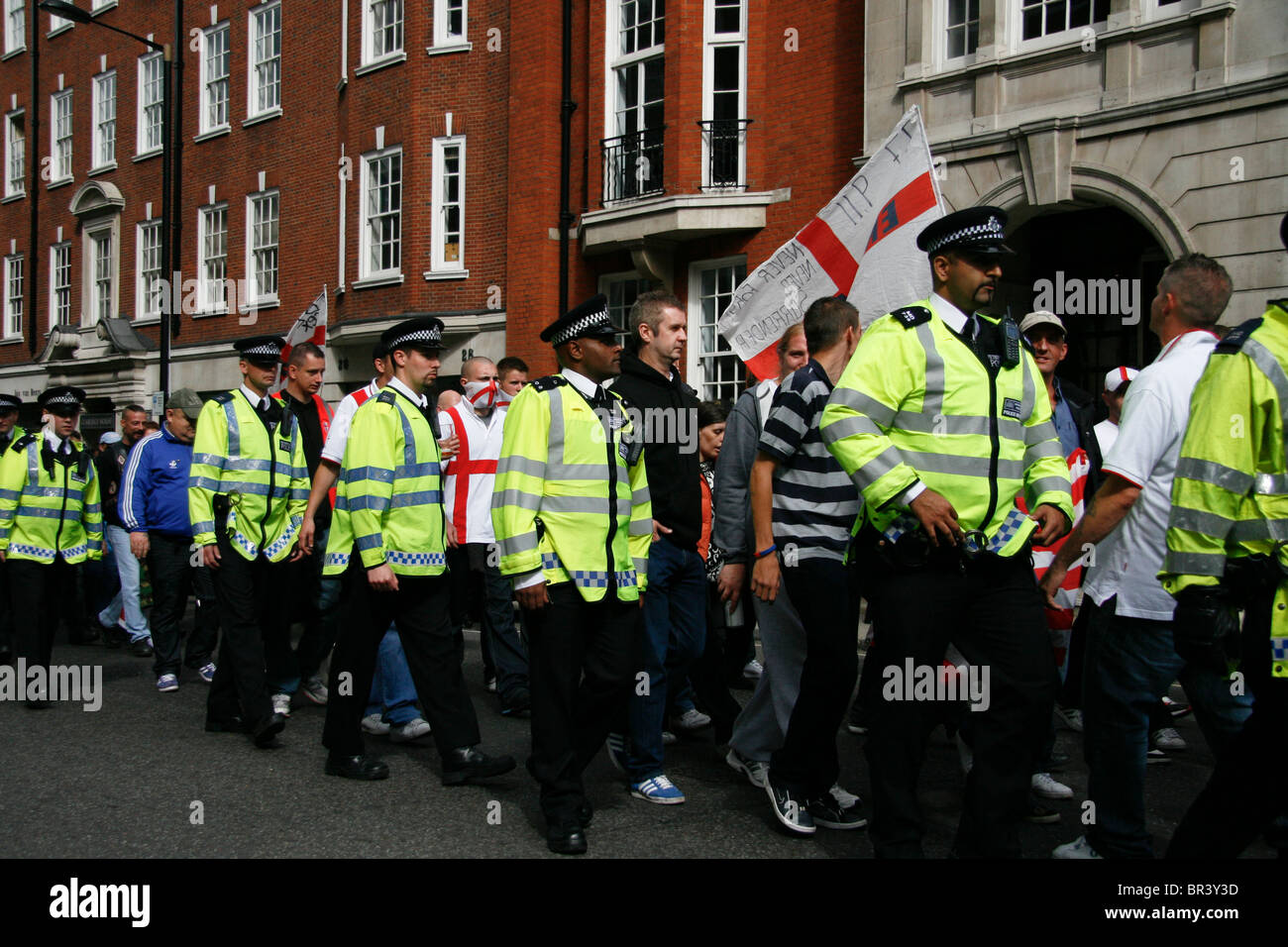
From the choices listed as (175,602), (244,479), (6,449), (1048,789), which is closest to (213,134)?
(6,449)

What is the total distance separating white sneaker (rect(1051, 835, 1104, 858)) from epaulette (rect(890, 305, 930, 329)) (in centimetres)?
202

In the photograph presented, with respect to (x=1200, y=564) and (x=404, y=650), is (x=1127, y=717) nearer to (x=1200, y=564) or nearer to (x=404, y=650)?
(x=1200, y=564)

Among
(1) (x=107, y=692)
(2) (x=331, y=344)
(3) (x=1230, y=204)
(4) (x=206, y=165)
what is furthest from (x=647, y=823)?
(4) (x=206, y=165)

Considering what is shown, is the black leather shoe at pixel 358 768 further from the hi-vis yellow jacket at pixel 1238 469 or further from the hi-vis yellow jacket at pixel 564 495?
the hi-vis yellow jacket at pixel 1238 469

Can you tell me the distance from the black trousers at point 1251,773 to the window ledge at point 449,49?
1809 cm

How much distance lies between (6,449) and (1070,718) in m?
7.29

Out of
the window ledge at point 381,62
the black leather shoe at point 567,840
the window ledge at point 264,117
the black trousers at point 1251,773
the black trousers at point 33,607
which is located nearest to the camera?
the black trousers at point 1251,773

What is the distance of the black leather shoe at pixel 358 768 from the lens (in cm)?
581

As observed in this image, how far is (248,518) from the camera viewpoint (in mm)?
6781

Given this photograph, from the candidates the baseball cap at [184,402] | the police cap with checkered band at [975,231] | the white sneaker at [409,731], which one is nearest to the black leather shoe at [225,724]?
the white sneaker at [409,731]

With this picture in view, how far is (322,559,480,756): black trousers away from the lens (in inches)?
225

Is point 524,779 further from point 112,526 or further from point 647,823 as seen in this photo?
point 112,526

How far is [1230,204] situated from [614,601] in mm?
8974

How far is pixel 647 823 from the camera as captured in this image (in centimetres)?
510
